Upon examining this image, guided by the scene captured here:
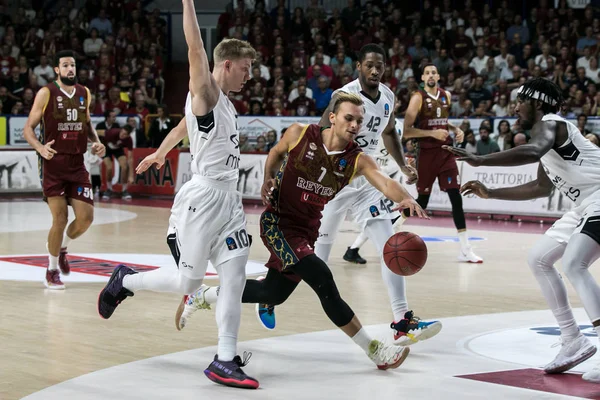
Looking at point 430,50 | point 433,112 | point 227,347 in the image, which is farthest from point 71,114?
point 430,50

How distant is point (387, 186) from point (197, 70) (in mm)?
1364

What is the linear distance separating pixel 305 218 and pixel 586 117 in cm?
1189

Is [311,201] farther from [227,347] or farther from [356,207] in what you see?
[356,207]

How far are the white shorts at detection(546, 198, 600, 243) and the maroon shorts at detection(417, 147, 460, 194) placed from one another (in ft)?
20.4

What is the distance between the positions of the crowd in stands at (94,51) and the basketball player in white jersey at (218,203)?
1707 centimetres

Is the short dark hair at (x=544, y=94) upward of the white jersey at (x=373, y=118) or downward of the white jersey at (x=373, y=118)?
upward

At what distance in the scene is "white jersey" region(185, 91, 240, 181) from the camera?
630cm

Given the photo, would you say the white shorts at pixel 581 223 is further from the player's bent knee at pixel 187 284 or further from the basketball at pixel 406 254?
the player's bent knee at pixel 187 284

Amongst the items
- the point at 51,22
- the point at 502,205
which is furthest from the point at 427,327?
the point at 51,22

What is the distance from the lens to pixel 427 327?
23.3ft

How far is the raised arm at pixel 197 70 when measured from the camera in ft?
19.5

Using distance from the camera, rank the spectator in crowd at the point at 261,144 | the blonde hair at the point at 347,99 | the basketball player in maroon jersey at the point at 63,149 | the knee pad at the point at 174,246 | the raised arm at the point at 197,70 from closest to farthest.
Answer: the raised arm at the point at 197,70 → the blonde hair at the point at 347,99 → the knee pad at the point at 174,246 → the basketball player in maroon jersey at the point at 63,149 → the spectator in crowd at the point at 261,144

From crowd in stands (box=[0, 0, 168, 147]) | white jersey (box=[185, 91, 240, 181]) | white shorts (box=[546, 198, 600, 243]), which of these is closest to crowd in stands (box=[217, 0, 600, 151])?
crowd in stands (box=[0, 0, 168, 147])

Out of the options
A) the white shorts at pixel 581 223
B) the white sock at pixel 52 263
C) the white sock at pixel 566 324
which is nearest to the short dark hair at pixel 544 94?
the white shorts at pixel 581 223
